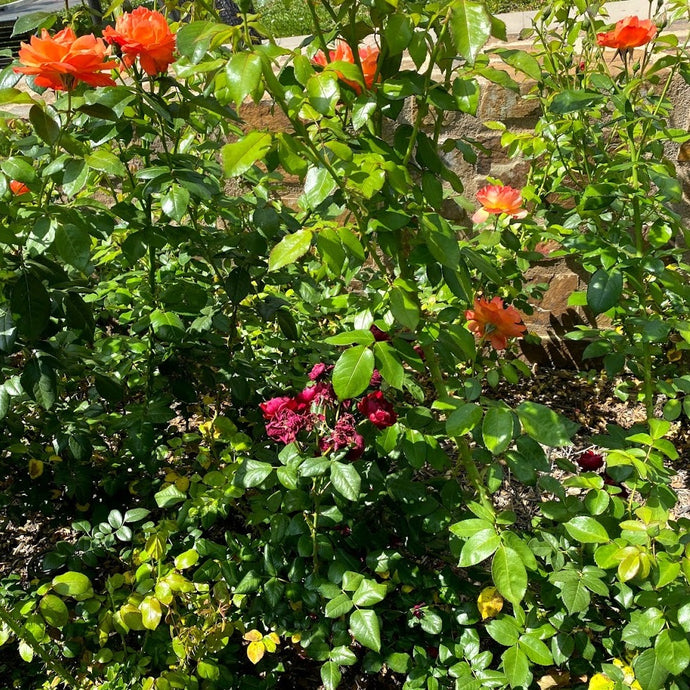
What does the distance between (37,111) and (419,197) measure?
2.15 feet

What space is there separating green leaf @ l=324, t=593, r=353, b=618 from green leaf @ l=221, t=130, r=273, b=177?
2.57 feet

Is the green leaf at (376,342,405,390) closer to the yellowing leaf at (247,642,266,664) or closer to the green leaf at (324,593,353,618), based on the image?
the green leaf at (324,593,353,618)

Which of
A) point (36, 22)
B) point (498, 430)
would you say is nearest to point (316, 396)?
point (498, 430)

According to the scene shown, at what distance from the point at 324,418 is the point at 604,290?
77 centimetres

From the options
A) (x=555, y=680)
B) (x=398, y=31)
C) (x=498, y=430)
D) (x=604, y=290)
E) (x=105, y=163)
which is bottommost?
(x=555, y=680)

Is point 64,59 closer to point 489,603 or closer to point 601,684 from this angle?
point 489,603

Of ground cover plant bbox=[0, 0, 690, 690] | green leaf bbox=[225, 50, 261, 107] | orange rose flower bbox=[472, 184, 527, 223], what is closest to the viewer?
green leaf bbox=[225, 50, 261, 107]

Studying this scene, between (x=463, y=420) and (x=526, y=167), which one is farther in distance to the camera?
(x=526, y=167)

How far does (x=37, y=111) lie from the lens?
109 cm

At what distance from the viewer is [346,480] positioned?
1133 mm

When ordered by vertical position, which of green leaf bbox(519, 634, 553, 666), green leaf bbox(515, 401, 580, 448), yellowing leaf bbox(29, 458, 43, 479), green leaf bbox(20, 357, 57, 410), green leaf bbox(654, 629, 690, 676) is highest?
green leaf bbox(20, 357, 57, 410)

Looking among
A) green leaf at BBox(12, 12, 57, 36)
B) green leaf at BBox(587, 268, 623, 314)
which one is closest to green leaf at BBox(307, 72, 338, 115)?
green leaf at BBox(12, 12, 57, 36)

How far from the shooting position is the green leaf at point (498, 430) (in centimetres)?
104

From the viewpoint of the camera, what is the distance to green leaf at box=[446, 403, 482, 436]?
42.4 inches
